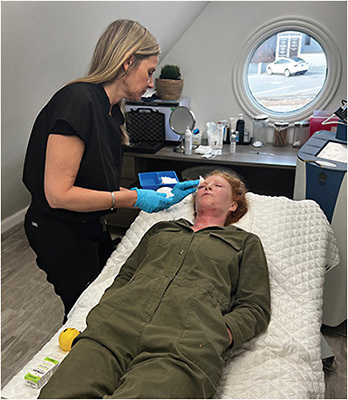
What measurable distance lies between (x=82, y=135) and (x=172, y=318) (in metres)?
0.67

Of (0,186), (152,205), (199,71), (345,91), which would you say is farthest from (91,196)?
(345,91)

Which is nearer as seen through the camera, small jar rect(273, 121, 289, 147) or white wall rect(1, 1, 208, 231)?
white wall rect(1, 1, 208, 231)

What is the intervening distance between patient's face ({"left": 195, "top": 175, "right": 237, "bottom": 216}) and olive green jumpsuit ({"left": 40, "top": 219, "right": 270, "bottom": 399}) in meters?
0.13

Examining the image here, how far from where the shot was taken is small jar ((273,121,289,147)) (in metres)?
2.98

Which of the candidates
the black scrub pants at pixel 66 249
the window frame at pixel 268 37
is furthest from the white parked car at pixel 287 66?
the black scrub pants at pixel 66 249

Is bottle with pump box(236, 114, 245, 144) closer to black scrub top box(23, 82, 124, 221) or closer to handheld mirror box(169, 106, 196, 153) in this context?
handheld mirror box(169, 106, 196, 153)

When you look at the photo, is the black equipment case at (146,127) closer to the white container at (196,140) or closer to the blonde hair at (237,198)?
the white container at (196,140)

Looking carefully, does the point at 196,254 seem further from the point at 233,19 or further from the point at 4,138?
the point at 233,19

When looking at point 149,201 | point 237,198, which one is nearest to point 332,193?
point 237,198

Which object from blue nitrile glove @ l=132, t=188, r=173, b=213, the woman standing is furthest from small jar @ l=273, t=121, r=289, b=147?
the woman standing

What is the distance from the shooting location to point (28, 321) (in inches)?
84.2

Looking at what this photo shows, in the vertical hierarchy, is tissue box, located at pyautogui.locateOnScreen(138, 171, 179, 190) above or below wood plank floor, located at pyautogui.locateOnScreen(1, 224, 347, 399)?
above

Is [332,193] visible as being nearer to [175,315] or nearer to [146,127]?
[175,315]

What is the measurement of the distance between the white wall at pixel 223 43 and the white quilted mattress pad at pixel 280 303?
1.49 meters
